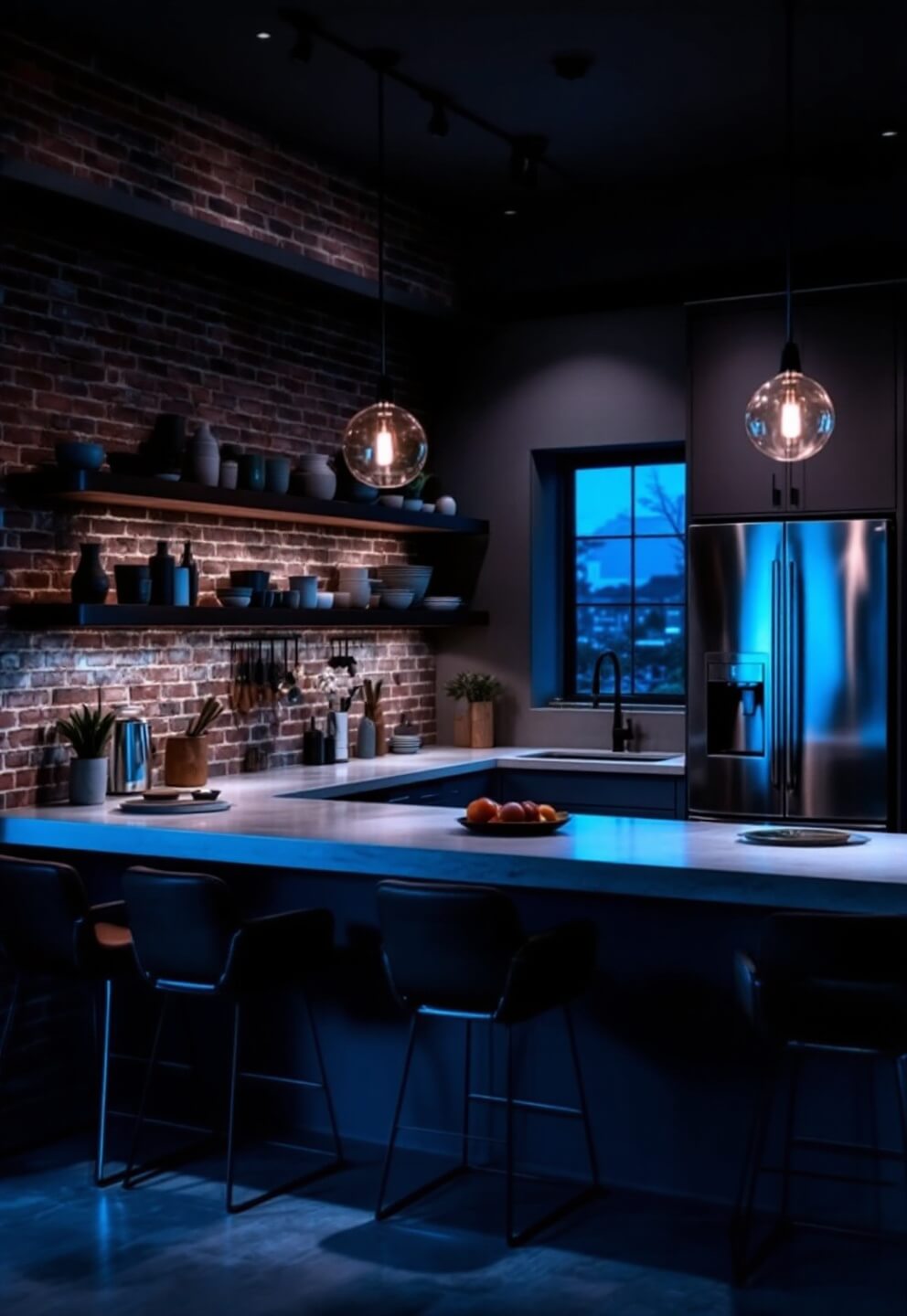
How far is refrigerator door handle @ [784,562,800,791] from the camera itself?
610 centimetres

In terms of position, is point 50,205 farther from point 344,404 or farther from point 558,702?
point 558,702

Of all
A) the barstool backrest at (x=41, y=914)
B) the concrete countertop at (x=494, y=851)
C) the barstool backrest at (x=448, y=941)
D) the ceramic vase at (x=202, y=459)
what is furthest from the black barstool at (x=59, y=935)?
the ceramic vase at (x=202, y=459)

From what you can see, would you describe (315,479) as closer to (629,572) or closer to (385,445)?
(385,445)

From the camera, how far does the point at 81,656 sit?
5195mm

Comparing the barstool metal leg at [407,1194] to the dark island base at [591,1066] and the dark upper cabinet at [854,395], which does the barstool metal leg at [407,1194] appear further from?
the dark upper cabinet at [854,395]

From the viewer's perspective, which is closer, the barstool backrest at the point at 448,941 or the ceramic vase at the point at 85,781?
the barstool backrest at the point at 448,941

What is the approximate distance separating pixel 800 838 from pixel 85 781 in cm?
236

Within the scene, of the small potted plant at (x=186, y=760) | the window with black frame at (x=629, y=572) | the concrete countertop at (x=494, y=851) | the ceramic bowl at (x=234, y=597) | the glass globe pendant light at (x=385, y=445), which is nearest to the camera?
the concrete countertop at (x=494, y=851)

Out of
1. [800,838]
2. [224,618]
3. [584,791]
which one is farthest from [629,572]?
[800,838]

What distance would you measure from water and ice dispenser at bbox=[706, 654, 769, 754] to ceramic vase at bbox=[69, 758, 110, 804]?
2.59m

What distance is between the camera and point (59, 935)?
423cm

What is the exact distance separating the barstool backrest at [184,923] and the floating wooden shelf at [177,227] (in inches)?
86.3

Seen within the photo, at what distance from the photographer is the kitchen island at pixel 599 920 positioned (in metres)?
3.77

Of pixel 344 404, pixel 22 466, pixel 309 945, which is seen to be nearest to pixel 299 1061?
→ pixel 309 945
